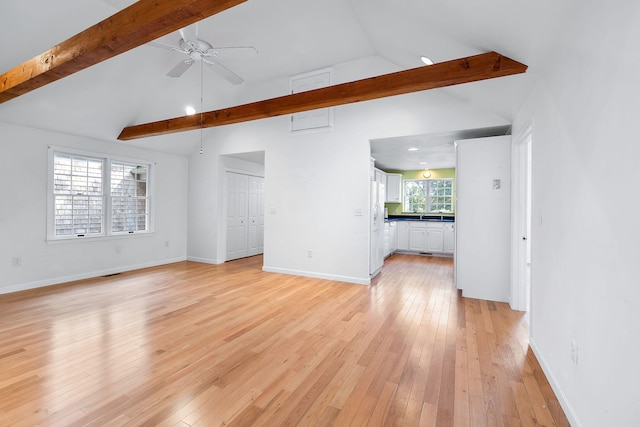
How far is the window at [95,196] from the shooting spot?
477cm

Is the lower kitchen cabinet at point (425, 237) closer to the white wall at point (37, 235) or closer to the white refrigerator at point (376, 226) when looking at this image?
the white refrigerator at point (376, 226)

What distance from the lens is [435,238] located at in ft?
24.0

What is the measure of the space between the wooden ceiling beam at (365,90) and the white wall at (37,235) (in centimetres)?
112

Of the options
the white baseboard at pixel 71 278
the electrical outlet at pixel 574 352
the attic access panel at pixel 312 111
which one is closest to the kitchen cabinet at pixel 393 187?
the attic access panel at pixel 312 111

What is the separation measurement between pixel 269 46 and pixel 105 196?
13.4ft

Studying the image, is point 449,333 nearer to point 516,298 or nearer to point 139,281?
point 516,298

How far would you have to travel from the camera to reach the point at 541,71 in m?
2.30

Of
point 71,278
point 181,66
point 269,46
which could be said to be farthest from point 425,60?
point 71,278

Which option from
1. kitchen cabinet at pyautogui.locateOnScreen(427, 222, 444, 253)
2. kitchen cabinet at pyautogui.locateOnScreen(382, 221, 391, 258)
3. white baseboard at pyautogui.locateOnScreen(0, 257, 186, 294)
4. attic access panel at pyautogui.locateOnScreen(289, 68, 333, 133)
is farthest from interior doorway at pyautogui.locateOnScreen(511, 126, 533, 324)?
white baseboard at pyautogui.locateOnScreen(0, 257, 186, 294)

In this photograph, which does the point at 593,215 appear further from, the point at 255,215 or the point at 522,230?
the point at 255,215

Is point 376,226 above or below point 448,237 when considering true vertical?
above

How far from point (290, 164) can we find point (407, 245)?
4.10 meters

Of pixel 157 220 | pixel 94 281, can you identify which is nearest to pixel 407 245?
pixel 157 220

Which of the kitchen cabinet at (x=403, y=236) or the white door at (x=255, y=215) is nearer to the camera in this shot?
the white door at (x=255, y=215)
